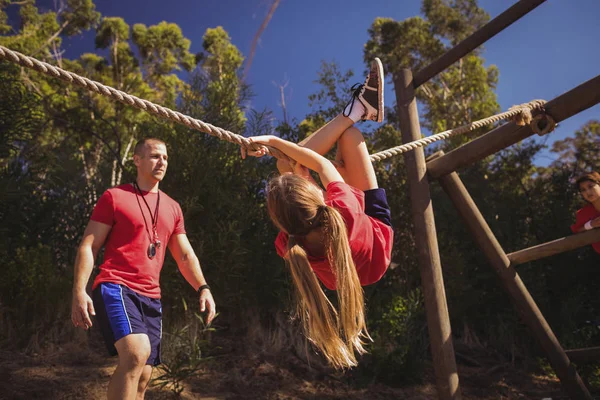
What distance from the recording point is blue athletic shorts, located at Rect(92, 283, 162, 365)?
2.24 meters

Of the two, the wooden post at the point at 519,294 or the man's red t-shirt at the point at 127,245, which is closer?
the man's red t-shirt at the point at 127,245

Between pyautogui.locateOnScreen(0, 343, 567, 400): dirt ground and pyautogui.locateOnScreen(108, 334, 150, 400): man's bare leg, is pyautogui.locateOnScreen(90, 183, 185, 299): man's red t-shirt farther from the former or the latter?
pyautogui.locateOnScreen(0, 343, 567, 400): dirt ground

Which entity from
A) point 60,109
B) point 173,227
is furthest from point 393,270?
point 60,109

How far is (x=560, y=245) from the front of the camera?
3693 millimetres

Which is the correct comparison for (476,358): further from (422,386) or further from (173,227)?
(173,227)

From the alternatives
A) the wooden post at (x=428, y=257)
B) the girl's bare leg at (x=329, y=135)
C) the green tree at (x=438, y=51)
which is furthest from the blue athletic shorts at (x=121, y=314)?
the green tree at (x=438, y=51)

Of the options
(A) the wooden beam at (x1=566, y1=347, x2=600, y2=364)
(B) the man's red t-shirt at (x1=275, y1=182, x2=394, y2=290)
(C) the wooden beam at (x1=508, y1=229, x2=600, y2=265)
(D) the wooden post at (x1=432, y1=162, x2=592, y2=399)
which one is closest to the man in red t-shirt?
(B) the man's red t-shirt at (x1=275, y1=182, x2=394, y2=290)

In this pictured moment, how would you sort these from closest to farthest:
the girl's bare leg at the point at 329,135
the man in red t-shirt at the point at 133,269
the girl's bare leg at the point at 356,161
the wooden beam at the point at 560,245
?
1. the man in red t-shirt at the point at 133,269
2. the girl's bare leg at the point at 356,161
3. the girl's bare leg at the point at 329,135
4. the wooden beam at the point at 560,245

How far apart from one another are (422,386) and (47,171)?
208 inches

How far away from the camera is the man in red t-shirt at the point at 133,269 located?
2.18 meters

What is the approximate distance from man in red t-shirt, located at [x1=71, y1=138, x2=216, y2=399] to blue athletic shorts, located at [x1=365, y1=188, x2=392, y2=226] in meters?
1.02

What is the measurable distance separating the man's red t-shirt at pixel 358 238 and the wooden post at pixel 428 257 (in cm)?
153

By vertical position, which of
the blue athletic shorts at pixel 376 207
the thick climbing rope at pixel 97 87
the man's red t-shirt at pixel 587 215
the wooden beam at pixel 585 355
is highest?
the thick climbing rope at pixel 97 87

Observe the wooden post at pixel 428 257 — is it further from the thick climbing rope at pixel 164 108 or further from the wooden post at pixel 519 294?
the thick climbing rope at pixel 164 108
